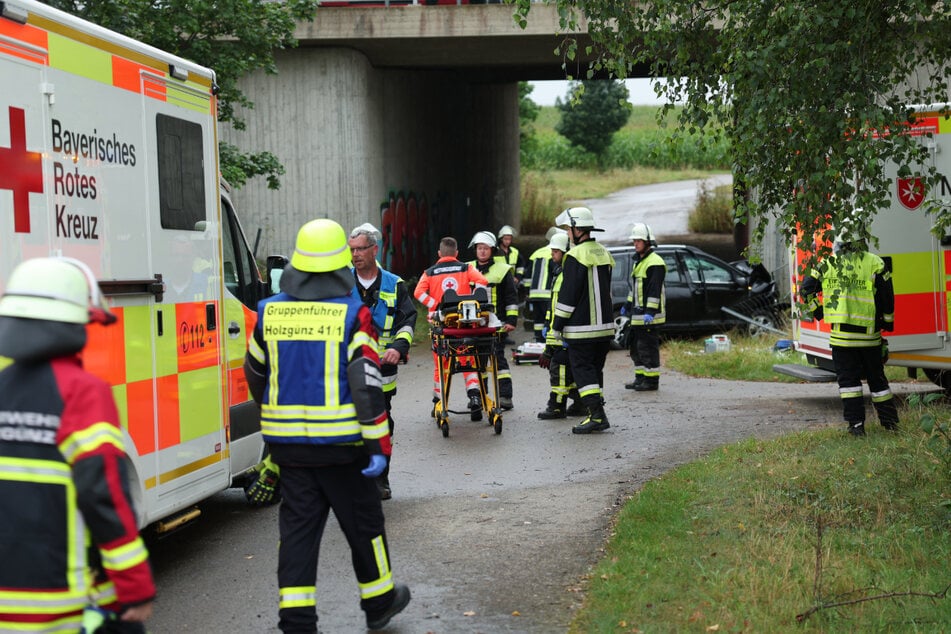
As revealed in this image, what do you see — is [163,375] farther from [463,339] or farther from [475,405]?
[475,405]

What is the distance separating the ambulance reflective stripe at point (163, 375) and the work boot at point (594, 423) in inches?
178

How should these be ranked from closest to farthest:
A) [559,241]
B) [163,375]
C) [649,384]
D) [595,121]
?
[163,375]
[559,241]
[649,384]
[595,121]

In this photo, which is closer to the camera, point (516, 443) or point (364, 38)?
point (516, 443)

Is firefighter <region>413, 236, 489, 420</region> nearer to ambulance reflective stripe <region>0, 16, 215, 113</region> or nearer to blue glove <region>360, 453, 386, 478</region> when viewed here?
ambulance reflective stripe <region>0, 16, 215, 113</region>

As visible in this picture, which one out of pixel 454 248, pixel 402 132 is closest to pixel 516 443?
pixel 454 248

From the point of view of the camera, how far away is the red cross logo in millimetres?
5113

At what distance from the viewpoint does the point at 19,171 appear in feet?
17.1

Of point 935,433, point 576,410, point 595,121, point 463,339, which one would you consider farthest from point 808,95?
point 595,121

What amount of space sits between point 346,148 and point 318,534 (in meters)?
16.4

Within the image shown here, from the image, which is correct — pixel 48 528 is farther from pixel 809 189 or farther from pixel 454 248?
pixel 454 248

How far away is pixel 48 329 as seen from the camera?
128 inches

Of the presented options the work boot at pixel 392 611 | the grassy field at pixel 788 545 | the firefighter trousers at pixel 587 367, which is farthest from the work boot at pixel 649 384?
the work boot at pixel 392 611

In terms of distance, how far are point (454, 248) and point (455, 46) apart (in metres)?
11.4

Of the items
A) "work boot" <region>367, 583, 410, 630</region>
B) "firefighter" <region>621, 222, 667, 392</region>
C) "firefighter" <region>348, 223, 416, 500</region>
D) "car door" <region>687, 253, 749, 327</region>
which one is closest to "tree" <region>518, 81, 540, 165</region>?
"car door" <region>687, 253, 749, 327</region>
